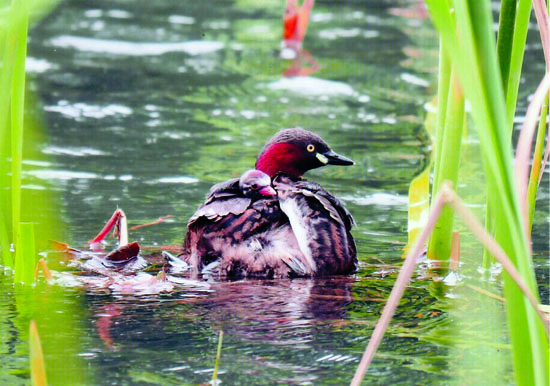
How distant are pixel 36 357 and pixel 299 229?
7.39ft

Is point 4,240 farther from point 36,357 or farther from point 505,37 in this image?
point 505,37

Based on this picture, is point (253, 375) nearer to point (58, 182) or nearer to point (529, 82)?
point (58, 182)

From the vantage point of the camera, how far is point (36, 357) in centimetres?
249

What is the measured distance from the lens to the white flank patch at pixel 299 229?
460 cm

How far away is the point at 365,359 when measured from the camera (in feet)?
8.02

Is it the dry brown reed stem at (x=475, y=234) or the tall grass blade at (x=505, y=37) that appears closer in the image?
the dry brown reed stem at (x=475, y=234)

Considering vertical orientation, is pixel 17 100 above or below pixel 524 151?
above

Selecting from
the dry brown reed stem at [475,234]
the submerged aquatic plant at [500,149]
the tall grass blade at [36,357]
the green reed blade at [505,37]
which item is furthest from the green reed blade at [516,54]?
the tall grass blade at [36,357]

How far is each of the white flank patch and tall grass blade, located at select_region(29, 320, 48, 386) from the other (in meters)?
2.17

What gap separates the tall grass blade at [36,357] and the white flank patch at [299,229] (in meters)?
2.17

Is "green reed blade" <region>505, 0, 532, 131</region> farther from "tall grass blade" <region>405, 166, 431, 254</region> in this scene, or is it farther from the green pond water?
"tall grass blade" <region>405, 166, 431, 254</region>

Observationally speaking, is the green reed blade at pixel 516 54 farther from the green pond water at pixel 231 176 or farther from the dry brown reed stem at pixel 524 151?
the dry brown reed stem at pixel 524 151

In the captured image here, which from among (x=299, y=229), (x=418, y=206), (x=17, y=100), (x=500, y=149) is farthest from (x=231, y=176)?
(x=500, y=149)

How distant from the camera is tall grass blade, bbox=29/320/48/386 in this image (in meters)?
2.43
